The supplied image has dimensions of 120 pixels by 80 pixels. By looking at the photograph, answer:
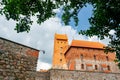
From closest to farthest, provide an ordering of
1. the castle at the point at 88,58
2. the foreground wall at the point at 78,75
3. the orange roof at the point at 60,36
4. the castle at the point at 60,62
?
the castle at the point at 60,62 < the foreground wall at the point at 78,75 < the castle at the point at 88,58 < the orange roof at the point at 60,36

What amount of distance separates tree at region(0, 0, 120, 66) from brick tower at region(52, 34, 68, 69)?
140 feet

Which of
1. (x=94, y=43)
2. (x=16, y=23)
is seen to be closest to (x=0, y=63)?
(x=16, y=23)

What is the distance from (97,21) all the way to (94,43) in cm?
4046

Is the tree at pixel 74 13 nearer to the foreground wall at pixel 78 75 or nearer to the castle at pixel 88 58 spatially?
the foreground wall at pixel 78 75

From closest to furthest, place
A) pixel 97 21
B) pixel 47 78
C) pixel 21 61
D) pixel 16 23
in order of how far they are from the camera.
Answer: pixel 21 61
pixel 16 23
pixel 97 21
pixel 47 78

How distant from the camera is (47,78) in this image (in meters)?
21.9

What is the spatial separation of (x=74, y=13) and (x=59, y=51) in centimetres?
4717

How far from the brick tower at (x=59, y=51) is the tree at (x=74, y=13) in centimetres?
4254

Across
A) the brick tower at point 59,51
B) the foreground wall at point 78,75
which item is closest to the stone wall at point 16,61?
the foreground wall at point 78,75

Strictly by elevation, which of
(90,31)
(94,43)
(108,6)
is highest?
(94,43)

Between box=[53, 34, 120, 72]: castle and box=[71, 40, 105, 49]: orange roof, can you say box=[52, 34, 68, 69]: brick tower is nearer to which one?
box=[53, 34, 120, 72]: castle

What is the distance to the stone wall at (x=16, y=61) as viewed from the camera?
6.27 m

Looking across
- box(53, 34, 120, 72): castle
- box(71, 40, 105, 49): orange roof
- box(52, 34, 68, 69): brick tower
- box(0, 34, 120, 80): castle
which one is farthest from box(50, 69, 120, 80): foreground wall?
box(52, 34, 68, 69): brick tower

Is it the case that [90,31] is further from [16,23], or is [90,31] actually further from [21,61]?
[21,61]
